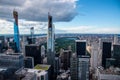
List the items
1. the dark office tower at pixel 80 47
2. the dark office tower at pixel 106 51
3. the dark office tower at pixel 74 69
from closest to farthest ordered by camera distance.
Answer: the dark office tower at pixel 74 69 < the dark office tower at pixel 80 47 < the dark office tower at pixel 106 51

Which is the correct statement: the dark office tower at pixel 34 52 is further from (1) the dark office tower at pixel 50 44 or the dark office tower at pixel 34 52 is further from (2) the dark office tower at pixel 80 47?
(2) the dark office tower at pixel 80 47

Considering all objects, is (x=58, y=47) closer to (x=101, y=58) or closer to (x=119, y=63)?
(x=101, y=58)

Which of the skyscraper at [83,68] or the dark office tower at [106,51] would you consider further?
the dark office tower at [106,51]

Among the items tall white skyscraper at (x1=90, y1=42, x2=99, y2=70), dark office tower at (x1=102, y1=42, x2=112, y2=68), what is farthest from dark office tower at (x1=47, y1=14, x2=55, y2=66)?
dark office tower at (x1=102, y1=42, x2=112, y2=68)

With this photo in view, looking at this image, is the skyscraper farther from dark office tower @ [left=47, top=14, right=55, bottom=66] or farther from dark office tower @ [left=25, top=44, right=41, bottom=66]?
dark office tower @ [left=25, top=44, right=41, bottom=66]

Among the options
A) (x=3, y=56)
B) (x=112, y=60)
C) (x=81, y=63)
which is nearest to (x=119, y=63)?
(x=112, y=60)

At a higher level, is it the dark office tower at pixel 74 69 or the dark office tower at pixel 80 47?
the dark office tower at pixel 80 47

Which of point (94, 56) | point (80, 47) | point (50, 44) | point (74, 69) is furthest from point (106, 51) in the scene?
point (74, 69)

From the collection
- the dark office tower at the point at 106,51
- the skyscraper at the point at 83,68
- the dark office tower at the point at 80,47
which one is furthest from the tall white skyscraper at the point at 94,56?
the skyscraper at the point at 83,68

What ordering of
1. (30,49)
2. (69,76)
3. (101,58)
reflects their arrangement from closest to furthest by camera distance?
(69,76) → (30,49) → (101,58)

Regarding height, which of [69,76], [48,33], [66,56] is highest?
[48,33]

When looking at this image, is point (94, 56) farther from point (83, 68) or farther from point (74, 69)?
point (83, 68)
